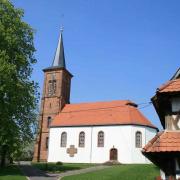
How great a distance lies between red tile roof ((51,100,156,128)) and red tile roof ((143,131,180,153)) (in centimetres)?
3767

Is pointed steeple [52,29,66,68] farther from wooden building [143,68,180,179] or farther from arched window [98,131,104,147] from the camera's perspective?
wooden building [143,68,180,179]

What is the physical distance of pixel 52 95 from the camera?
61.0 m

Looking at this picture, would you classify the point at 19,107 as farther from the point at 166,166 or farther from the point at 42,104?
the point at 42,104

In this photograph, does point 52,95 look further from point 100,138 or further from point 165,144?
point 165,144

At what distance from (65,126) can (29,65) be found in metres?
22.7

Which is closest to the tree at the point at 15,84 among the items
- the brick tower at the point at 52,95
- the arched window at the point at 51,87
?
the brick tower at the point at 52,95

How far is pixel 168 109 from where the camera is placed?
1202 cm

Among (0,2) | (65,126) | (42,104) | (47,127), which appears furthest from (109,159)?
(0,2)

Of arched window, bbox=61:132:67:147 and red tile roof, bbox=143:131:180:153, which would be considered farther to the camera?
arched window, bbox=61:132:67:147

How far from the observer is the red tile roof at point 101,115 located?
50684 millimetres

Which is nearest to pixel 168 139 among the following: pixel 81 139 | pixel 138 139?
pixel 138 139

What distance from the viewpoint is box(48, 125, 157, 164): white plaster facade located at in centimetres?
4838

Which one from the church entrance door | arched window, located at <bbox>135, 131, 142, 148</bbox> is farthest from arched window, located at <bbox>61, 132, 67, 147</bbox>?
arched window, located at <bbox>135, 131, 142, 148</bbox>

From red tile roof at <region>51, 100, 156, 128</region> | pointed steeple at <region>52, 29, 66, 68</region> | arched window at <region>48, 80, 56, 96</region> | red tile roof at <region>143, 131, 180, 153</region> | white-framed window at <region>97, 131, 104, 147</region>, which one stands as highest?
pointed steeple at <region>52, 29, 66, 68</region>
